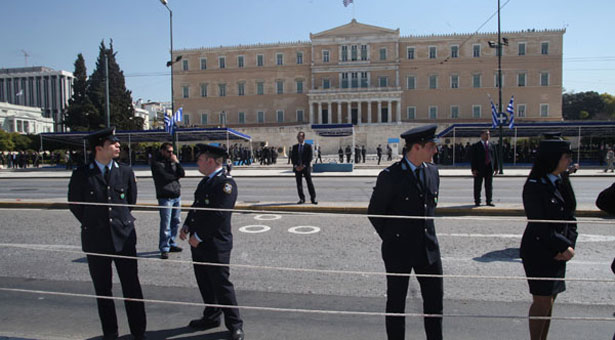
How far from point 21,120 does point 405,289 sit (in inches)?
5076

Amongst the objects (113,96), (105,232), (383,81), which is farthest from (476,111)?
(105,232)

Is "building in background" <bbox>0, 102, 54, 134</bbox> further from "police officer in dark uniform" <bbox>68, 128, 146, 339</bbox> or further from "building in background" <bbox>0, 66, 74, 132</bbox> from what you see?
"police officer in dark uniform" <bbox>68, 128, 146, 339</bbox>

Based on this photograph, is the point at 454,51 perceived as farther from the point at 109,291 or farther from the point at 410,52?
the point at 109,291

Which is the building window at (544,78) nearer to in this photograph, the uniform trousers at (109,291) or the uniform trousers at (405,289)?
the uniform trousers at (405,289)

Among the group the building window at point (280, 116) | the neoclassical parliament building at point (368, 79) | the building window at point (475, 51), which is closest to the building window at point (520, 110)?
the neoclassical parliament building at point (368, 79)

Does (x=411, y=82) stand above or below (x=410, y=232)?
above

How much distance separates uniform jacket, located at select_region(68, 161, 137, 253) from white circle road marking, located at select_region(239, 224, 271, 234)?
4380 millimetres

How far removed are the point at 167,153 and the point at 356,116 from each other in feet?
240

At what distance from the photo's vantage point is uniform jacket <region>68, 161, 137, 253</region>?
12.5 feet

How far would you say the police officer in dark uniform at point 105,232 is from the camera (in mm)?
3797

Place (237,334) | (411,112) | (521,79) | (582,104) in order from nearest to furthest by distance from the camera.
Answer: (237,334)
(521,79)
(411,112)
(582,104)

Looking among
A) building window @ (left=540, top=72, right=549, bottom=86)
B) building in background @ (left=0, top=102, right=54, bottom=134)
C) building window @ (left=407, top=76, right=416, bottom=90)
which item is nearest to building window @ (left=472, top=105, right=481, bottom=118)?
building window @ (left=540, top=72, right=549, bottom=86)

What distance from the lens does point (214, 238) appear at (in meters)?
3.93

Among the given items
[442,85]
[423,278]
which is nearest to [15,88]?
[442,85]
